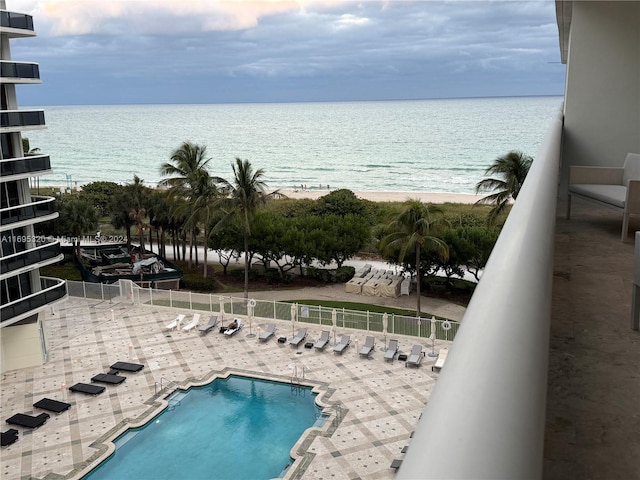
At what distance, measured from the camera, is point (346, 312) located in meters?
21.1

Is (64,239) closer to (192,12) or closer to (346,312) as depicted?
(346,312)

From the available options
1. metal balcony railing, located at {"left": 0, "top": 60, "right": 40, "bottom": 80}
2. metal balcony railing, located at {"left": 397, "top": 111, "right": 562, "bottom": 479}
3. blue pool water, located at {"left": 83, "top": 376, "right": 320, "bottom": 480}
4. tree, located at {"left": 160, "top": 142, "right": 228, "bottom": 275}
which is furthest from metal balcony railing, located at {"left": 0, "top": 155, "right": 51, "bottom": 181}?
metal balcony railing, located at {"left": 397, "top": 111, "right": 562, "bottom": 479}

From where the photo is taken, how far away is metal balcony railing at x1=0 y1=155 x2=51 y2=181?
18.7 metres

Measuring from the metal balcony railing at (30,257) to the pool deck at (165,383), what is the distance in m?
3.08

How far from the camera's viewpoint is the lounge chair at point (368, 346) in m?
19.0

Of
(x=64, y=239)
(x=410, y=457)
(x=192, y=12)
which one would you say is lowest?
(x=64, y=239)

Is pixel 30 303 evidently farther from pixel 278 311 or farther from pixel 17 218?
pixel 278 311

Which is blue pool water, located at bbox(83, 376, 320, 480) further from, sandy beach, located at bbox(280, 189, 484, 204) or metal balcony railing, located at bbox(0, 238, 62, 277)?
sandy beach, located at bbox(280, 189, 484, 204)

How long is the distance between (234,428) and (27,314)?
8010 millimetres

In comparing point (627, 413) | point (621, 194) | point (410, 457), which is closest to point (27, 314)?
point (621, 194)

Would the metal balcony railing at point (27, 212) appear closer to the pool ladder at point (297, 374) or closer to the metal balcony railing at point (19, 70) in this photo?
the metal balcony railing at point (19, 70)

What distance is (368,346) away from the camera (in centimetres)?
1938

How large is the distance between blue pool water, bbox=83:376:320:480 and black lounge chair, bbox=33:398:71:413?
2179 millimetres

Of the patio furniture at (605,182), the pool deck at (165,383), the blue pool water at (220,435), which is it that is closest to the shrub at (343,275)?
the pool deck at (165,383)
